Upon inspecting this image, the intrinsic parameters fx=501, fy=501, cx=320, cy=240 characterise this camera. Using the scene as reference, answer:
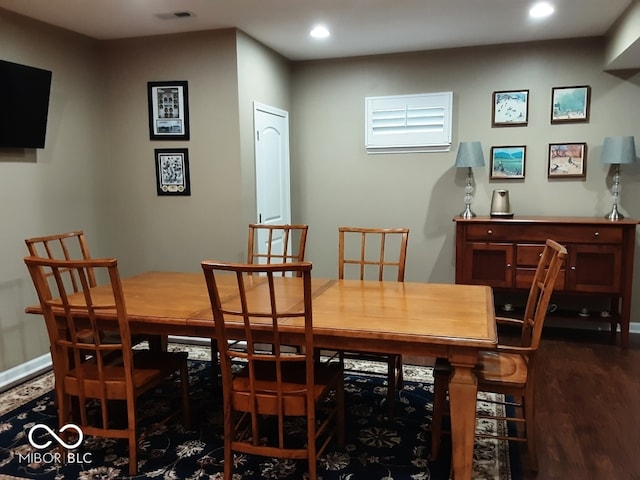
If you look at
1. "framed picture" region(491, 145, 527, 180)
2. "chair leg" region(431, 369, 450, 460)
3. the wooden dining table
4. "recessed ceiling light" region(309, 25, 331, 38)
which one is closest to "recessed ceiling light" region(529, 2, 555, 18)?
"framed picture" region(491, 145, 527, 180)

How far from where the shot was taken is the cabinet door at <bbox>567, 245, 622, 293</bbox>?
12.4ft

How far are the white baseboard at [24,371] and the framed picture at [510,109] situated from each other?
13.2 ft

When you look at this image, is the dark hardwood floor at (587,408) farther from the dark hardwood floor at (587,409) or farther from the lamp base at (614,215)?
the lamp base at (614,215)

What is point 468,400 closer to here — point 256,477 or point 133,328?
point 256,477

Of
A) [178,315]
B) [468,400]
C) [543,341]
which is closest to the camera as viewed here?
[468,400]

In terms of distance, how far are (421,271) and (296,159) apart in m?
1.62

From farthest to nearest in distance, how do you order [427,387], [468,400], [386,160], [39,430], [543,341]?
[386,160], [543,341], [427,387], [39,430], [468,400]

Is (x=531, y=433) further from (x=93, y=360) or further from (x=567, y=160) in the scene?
(x=567, y=160)

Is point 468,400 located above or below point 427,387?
above

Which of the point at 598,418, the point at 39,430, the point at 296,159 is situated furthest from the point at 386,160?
the point at 39,430

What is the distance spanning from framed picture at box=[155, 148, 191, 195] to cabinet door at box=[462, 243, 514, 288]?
7.69ft

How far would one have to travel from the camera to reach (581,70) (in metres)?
4.12

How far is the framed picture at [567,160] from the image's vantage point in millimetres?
4188

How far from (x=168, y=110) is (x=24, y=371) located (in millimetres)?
2183
